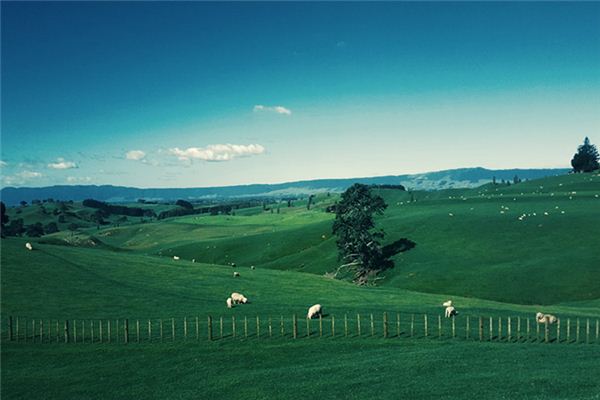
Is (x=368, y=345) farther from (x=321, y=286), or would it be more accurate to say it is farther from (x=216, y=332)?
(x=321, y=286)

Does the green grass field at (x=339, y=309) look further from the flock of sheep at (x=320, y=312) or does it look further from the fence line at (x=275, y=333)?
the flock of sheep at (x=320, y=312)

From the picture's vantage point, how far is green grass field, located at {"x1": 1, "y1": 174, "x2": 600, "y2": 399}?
29219mm

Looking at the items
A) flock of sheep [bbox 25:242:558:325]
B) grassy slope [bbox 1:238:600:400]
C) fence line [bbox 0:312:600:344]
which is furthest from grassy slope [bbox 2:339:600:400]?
flock of sheep [bbox 25:242:558:325]

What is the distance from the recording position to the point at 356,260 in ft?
352

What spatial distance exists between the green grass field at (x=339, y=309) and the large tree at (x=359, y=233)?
630 centimetres

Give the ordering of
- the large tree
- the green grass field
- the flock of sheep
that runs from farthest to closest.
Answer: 1. the large tree
2. the flock of sheep
3. the green grass field

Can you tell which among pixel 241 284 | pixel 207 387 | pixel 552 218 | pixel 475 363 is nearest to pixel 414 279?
pixel 241 284

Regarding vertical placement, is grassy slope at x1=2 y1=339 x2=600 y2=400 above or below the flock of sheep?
above

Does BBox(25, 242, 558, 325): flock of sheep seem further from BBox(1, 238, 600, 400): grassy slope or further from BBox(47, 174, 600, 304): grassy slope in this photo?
BBox(47, 174, 600, 304): grassy slope

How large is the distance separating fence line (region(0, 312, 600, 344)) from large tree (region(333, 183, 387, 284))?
180 ft

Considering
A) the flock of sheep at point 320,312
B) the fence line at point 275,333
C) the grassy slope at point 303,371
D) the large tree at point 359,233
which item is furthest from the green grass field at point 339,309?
the large tree at point 359,233

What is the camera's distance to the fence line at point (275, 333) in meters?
42.6

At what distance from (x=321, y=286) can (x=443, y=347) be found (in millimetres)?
41876

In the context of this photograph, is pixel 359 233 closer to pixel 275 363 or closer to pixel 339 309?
pixel 339 309
